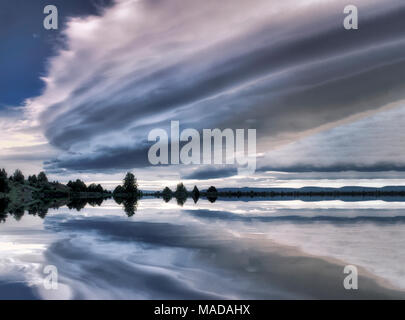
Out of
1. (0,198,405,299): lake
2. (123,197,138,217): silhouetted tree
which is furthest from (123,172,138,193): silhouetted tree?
(0,198,405,299): lake

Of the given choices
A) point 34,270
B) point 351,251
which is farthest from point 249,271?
point 34,270

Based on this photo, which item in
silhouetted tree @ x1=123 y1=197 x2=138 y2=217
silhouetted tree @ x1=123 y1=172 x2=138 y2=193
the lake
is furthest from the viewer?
silhouetted tree @ x1=123 y1=172 x2=138 y2=193

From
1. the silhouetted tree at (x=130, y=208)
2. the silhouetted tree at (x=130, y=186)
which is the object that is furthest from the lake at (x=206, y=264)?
the silhouetted tree at (x=130, y=186)

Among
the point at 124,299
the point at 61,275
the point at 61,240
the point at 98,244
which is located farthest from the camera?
the point at 61,240

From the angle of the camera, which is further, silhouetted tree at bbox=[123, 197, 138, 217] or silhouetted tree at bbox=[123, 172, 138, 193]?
silhouetted tree at bbox=[123, 172, 138, 193]

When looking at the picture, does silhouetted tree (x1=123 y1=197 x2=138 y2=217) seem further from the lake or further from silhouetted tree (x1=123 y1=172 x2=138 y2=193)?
silhouetted tree (x1=123 y1=172 x2=138 y2=193)

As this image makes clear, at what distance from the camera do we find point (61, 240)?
21516 mm

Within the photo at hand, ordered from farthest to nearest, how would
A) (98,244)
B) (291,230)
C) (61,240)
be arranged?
(291,230) → (61,240) → (98,244)

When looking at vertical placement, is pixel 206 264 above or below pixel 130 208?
above

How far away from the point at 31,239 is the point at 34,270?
359 inches

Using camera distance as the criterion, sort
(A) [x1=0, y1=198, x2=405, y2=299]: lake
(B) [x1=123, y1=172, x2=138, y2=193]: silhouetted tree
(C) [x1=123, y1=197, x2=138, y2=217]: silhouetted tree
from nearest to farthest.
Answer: (A) [x1=0, y1=198, x2=405, y2=299]: lake < (C) [x1=123, y1=197, x2=138, y2=217]: silhouetted tree < (B) [x1=123, y1=172, x2=138, y2=193]: silhouetted tree

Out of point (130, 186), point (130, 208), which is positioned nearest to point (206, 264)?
point (130, 208)

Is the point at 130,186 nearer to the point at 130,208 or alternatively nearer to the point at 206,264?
the point at 130,208
